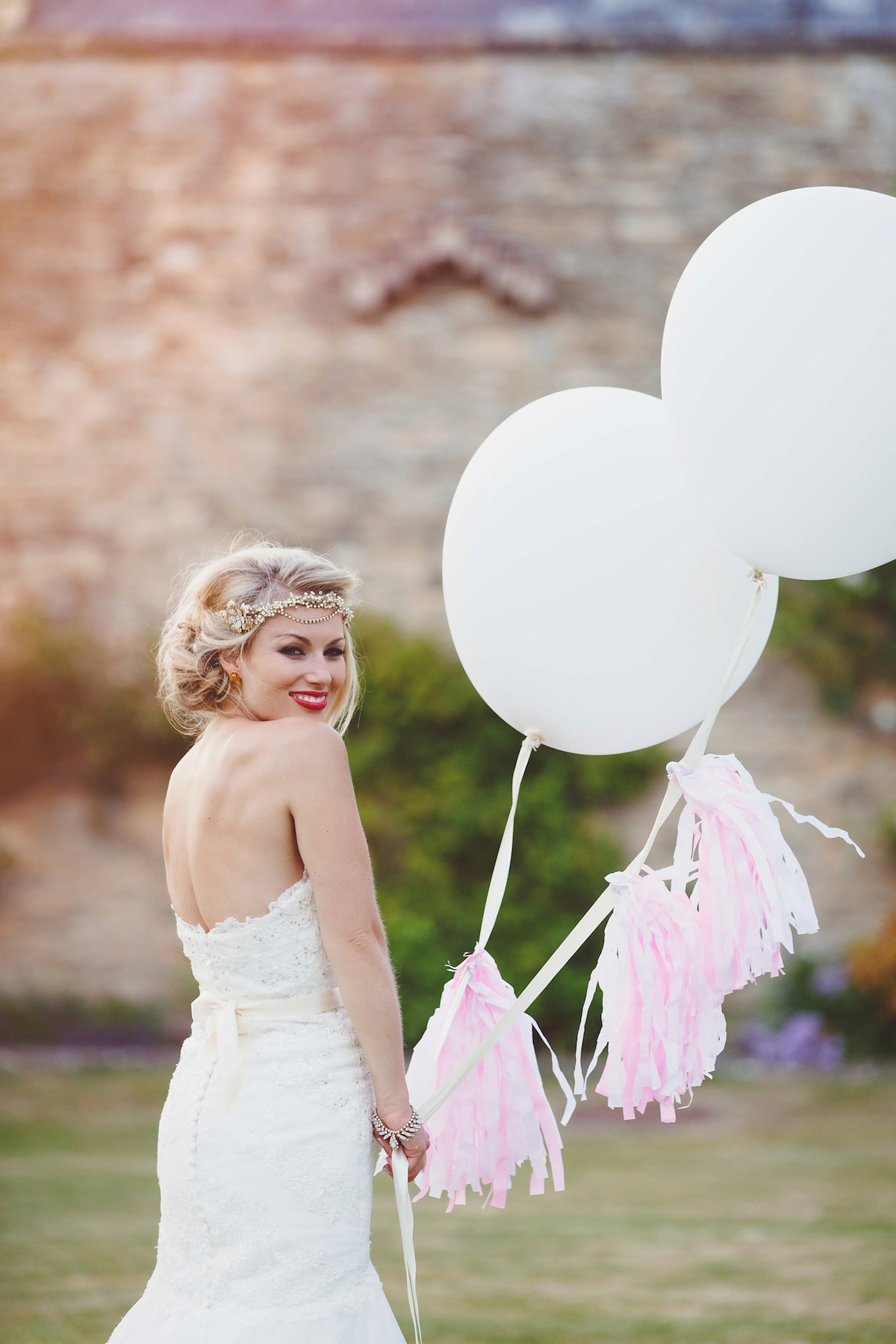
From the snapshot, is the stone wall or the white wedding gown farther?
the stone wall

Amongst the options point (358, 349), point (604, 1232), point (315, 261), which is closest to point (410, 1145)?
point (604, 1232)

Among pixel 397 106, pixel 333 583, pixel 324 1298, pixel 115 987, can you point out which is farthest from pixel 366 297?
pixel 324 1298

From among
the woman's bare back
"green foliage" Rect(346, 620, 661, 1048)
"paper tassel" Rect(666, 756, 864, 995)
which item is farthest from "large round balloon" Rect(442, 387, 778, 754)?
"green foliage" Rect(346, 620, 661, 1048)

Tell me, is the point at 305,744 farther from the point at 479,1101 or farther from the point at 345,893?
the point at 479,1101

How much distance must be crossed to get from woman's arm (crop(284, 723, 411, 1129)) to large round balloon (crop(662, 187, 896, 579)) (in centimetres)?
71

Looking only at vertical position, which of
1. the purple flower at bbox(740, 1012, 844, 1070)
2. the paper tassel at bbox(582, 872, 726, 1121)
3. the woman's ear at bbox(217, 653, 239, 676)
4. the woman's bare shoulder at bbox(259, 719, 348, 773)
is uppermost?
the woman's ear at bbox(217, 653, 239, 676)

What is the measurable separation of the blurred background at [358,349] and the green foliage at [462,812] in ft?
0.08

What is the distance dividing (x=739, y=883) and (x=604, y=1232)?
9.12 ft

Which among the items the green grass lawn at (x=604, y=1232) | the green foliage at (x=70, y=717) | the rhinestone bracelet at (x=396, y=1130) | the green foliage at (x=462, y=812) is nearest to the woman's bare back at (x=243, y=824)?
the rhinestone bracelet at (x=396, y=1130)

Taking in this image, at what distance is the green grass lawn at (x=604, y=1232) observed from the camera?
3611 mm

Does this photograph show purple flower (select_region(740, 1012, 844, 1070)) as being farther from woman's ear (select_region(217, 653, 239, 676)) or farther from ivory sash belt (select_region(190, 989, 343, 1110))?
woman's ear (select_region(217, 653, 239, 676))

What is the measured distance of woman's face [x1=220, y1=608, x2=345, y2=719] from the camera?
2.11 meters

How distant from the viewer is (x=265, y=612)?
6.93ft

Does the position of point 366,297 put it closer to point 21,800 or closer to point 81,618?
point 81,618
